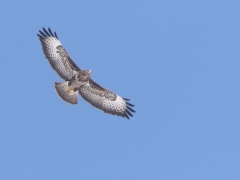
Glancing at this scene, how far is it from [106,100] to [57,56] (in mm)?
2097

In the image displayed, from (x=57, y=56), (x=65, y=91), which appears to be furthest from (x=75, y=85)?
(x=57, y=56)

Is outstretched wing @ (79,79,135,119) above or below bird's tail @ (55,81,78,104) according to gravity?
above

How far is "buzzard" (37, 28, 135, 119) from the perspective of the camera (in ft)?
46.4

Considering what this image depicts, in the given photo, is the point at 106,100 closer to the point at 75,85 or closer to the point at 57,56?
the point at 75,85

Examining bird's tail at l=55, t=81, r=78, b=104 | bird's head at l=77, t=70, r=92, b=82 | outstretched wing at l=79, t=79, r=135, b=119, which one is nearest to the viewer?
bird's head at l=77, t=70, r=92, b=82

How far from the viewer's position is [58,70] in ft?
47.0

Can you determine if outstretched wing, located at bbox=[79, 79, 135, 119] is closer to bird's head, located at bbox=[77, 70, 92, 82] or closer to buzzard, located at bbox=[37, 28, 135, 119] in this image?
buzzard, located at bbox=[37, 28, 135, 119]

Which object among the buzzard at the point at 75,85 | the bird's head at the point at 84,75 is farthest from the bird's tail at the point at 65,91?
the bird's head at the point at 84,75

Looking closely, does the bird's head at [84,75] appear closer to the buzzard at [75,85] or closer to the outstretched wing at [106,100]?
the buzzard at [75,85]

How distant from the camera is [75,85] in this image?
14.2 meters

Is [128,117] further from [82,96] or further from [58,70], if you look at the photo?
[58,70]

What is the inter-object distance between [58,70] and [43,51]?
0.83 metres

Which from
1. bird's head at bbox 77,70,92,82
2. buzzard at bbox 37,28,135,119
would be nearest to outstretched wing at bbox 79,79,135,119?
buzzard at bbox 37,28,135,119

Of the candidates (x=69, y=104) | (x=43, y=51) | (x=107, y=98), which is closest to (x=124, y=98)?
(x=107, y=98)
